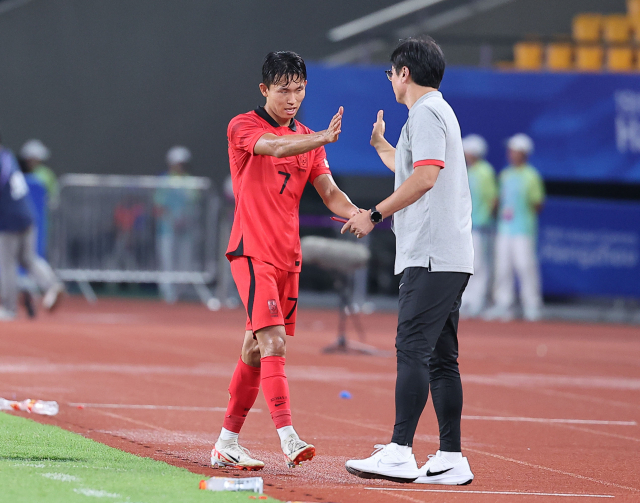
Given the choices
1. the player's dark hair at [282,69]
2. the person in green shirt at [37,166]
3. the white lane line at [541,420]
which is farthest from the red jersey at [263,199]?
the person in green shirt at [37,166]

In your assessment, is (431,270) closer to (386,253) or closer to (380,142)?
(380,142)

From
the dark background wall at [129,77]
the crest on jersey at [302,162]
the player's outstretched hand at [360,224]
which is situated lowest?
the player's outstretched hand at [360,224]

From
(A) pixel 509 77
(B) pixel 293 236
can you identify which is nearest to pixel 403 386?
(B) pixel 293 236

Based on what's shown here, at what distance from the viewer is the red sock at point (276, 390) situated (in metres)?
5.81

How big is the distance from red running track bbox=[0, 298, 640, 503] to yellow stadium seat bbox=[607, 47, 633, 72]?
18.9 feet

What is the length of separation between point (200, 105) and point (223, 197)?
2.82 metres

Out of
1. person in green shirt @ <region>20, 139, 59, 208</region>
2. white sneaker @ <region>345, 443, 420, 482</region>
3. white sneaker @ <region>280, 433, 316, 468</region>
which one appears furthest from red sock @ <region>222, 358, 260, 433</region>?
person in green shirt @ <region>20, 139, 59, 208</region>

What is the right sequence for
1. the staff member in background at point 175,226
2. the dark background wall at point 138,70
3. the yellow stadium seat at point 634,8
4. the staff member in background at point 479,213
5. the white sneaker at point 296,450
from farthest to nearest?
the dark background wall at point 138,70 → the yellow stadium seat at point 634,8 → the staff member in background at point 175,226 → the staff member in background at point 479,213 → the white sneaker at point 296,450

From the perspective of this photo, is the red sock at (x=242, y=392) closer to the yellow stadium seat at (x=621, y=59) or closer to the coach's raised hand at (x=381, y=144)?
the coach's raised hand at (x=381, y=144)

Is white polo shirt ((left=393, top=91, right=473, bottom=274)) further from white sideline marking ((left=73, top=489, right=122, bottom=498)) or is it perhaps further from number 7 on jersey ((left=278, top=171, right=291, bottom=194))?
white sideline marking ((left=73, top=489, right=122, bottom=498))

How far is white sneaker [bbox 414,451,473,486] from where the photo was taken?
582 centimetres

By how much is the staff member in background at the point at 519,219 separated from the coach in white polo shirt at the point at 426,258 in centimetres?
1267

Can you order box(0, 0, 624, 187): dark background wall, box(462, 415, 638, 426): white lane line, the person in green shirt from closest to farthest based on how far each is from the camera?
box(462, 415, 638, 426): white lane line → the person in green shirt → box(0, 0, 624, 187): dark background wall

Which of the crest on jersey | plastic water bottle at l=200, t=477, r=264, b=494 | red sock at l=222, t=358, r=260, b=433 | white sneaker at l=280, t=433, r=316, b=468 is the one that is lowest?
plastic water bottle at l=200, t=477, r=264, b=494
